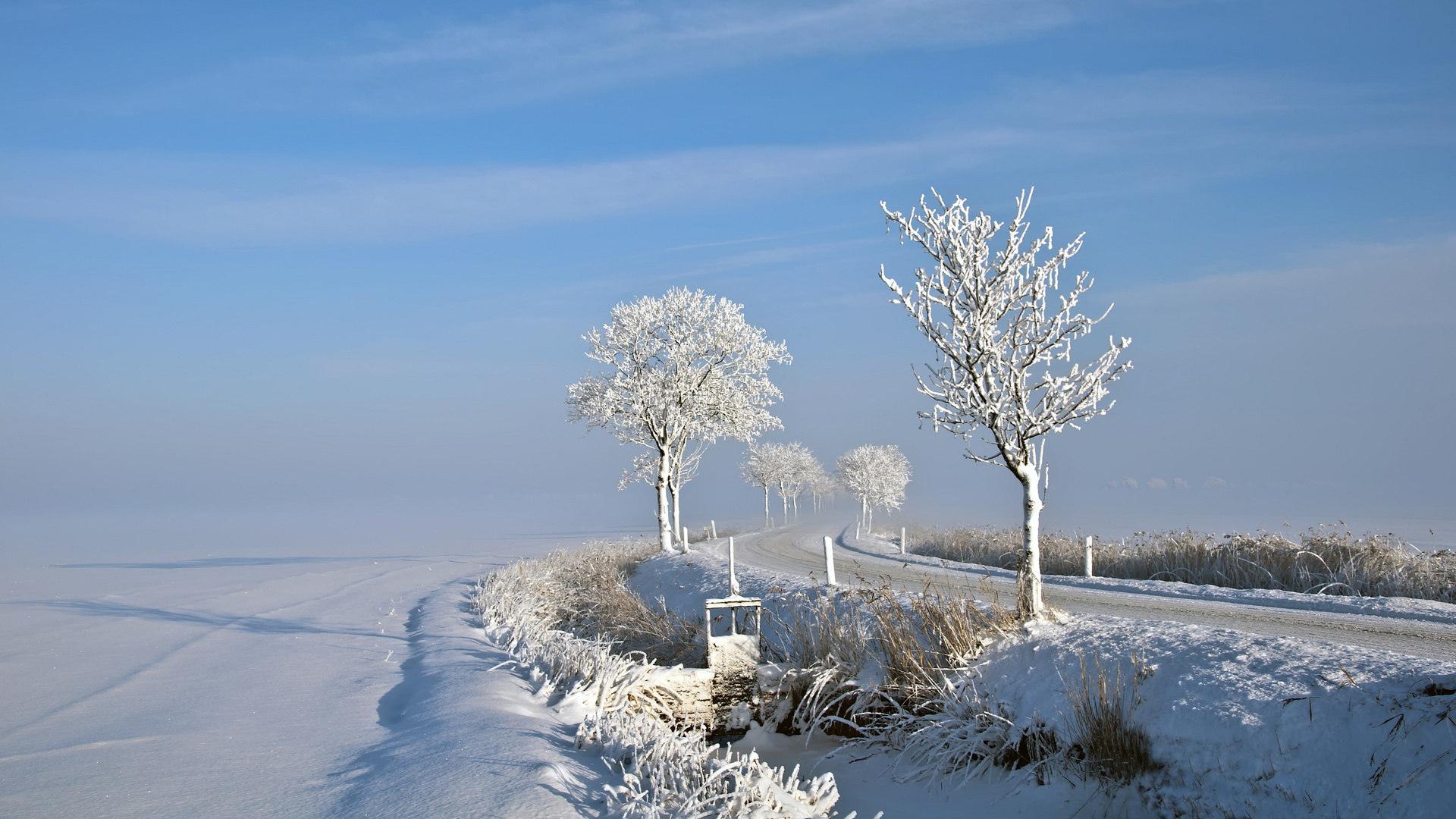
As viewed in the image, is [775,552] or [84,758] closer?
[84,758]

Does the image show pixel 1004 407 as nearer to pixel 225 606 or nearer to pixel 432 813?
pixel 432 813

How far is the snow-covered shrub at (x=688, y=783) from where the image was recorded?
15.7 feet

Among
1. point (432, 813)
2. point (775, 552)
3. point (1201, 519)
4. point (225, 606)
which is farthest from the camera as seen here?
point (1201, 519)

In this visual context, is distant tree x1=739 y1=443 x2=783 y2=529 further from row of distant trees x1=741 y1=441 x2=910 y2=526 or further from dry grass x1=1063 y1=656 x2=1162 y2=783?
dry grass x1=1063 y1=656 x2=1162 y2=783

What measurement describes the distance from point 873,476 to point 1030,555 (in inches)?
2361

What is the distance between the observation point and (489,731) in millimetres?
5734

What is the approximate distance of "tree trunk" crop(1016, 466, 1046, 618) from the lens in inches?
340

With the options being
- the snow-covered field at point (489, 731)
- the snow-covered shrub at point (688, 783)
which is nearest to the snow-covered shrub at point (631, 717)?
the snow-covered shrub at point (688, 783)

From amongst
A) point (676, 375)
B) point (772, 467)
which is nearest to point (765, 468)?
point (772, 467)

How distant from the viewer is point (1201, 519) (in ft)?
195

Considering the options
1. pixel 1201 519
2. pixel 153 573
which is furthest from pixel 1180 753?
pixel 1201 519

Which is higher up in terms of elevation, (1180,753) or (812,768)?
(1180,753)

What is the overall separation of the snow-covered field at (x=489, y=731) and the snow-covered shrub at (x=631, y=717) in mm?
278

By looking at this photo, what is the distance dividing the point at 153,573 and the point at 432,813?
1041 inches
